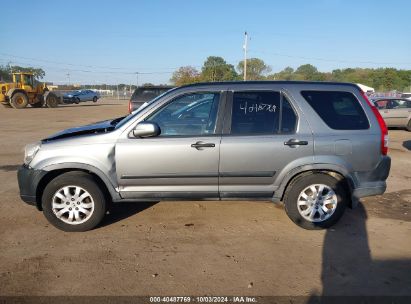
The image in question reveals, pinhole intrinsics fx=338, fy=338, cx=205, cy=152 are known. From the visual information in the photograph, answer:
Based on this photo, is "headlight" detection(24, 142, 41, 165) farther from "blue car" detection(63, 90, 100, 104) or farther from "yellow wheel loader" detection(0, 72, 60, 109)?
"blue car" detection(63, 90, 100, 104)

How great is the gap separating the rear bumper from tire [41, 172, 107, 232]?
10.3 ft

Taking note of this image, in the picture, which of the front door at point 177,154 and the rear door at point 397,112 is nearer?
the front door at point 177,154

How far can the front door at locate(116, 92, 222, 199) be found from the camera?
3992 mm

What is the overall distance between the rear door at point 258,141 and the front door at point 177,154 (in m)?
0.16

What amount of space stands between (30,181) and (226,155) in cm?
236

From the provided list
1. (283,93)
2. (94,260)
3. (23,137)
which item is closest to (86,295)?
(94,260)

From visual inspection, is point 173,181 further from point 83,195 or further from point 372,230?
point 372,230

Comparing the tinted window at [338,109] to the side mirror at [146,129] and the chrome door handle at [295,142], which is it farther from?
the side mirror at [146,129]

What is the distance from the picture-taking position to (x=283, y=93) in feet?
13.7

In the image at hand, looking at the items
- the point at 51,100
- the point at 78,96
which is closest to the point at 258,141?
the point at 51,100

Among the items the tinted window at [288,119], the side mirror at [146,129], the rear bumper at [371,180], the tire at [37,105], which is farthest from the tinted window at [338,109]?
the tire at [37,105]

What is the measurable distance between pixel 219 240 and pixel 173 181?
0.89 metres

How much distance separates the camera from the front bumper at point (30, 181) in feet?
13.2

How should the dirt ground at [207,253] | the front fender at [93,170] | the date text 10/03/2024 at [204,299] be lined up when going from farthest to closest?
the front fender at [93,170], the dirt ground at [207,253], the date text 10/03/2024 at [204,299]
